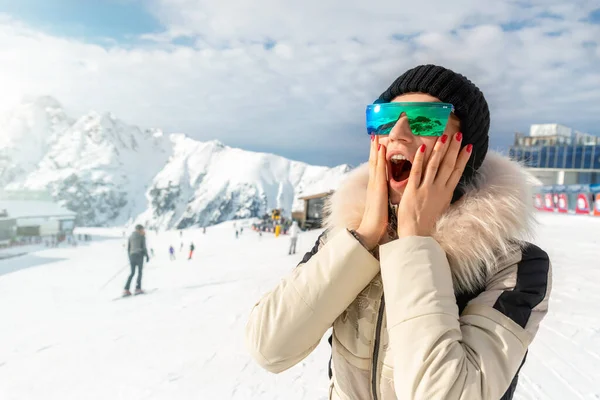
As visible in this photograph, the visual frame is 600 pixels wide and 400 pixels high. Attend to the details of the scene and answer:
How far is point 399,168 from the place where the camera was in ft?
4.35

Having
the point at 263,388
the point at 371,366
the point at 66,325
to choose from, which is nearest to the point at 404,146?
the point at 371,366

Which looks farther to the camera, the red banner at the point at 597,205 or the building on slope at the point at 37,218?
the building on slope at the point at 37,218

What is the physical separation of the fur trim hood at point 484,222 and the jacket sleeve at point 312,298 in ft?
0.66

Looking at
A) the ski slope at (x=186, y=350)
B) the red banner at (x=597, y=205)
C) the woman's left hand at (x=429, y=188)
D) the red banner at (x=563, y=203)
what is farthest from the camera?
the red banner at (x=563, y=203)

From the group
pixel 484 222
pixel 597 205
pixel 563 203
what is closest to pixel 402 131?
pixel 484 222

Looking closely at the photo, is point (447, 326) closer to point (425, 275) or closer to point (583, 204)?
point (425, 275)

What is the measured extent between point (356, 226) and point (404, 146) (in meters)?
0.32

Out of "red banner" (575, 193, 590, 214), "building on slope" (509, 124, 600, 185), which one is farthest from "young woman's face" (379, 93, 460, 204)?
"building on slope" (509, 124, 600, 185)

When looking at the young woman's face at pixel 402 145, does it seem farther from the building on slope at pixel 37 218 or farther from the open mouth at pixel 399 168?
the building on slope at pixel 37 218

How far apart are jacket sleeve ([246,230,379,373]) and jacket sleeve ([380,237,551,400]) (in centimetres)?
10

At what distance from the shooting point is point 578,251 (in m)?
11.8

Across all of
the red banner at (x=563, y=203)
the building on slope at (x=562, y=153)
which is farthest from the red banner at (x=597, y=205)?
the building on slope at (x=562, y=153)

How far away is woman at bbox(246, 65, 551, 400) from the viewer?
108 cm

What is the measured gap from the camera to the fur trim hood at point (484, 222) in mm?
1244
